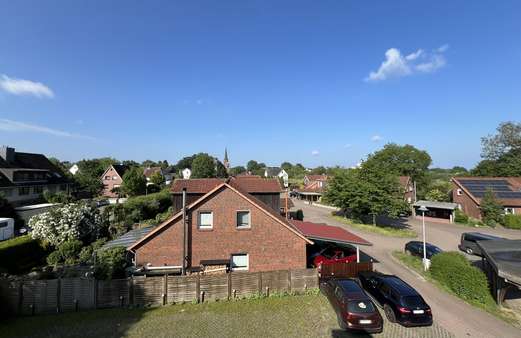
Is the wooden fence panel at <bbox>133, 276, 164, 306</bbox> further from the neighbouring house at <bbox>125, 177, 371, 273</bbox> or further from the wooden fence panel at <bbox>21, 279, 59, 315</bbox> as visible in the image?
the wooden fence panel at <bbox>21, 279, 59, 315</bbox>

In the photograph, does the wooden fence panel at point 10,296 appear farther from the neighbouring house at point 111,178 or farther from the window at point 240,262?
the neighbouring house at point 111,178

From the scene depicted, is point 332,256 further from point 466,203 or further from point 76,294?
point 466,203

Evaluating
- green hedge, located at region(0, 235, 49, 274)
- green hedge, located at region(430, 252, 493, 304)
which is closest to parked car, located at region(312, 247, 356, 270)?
green hedge, located at region(430, 252, 493, 304)

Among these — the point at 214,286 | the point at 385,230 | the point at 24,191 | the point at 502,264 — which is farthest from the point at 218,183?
the point at 24,191

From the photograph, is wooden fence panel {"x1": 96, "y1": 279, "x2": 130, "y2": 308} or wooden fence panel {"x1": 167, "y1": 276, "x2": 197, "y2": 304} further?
wooden fence panel {"x1": 167, "y1": 276, "x2": 197, "y2": 304}

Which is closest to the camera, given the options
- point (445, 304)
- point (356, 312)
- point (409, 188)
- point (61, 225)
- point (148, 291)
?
point (356, 312)
